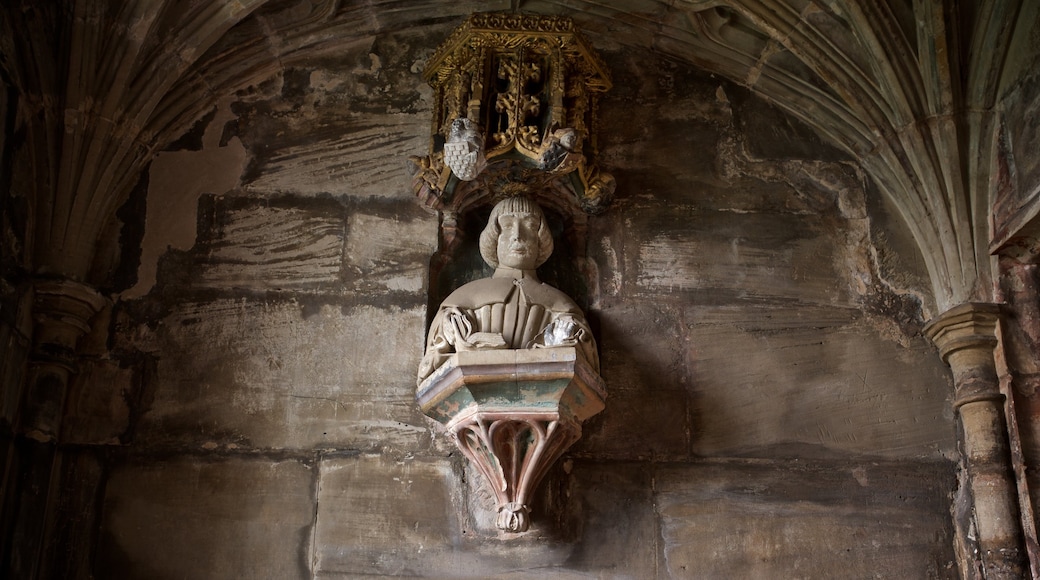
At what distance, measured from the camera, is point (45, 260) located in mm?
5215

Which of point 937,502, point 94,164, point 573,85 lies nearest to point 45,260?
point 94,164

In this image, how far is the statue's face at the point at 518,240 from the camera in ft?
17.7

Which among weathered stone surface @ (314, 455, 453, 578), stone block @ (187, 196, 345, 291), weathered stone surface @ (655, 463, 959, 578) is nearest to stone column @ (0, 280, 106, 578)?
stone block @ (187, 196, 345, 291)

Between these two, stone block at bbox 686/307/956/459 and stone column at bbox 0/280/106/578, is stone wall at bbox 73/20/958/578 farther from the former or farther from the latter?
stone column at bbox 0/280/106/578

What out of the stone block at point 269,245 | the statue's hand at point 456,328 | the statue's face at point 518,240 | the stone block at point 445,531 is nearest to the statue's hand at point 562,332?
the statue's hand at point 456,328

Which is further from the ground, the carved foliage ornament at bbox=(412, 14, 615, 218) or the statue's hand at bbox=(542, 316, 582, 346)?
the carved foliage ornament at bbox=(412, 14, 615, 218)

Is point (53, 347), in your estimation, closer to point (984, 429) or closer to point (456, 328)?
point (456, 328)

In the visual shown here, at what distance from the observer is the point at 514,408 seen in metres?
4.80

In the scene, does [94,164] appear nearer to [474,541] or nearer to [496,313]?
[496,313]

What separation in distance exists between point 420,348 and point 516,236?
76 cm

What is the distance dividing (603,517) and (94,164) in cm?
316

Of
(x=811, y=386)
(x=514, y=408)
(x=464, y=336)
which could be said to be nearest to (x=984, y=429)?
(x=811, y=386)

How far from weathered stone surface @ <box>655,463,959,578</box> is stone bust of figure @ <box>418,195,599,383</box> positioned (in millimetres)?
899

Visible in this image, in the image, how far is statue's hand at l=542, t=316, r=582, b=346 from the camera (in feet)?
16.3
